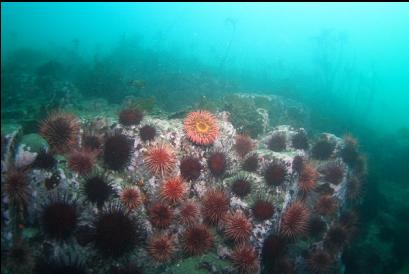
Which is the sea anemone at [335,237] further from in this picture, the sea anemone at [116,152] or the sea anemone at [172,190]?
the sea anemone at [116,152]

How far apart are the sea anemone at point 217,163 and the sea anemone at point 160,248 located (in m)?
2.91

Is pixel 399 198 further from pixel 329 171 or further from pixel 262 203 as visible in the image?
pixel 262 203

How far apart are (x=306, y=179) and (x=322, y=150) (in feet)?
7.96

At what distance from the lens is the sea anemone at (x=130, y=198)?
866cm

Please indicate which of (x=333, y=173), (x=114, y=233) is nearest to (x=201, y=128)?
(x=114, y=233)

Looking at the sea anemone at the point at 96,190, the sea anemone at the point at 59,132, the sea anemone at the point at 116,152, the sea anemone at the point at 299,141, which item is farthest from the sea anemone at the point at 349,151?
the sea anemone at the point at 59,132

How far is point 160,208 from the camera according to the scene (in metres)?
8.93

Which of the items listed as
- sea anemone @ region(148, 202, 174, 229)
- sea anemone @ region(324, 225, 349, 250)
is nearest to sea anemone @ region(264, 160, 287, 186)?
sea anemone @ region(324, 225, 349, 250)

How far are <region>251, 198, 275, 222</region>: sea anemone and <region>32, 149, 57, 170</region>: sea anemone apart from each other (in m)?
6.32

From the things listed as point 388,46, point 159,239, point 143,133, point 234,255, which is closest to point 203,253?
point 234,255

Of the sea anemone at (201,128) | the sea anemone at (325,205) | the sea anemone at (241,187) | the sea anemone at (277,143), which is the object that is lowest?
the sea anemone at (325,205)

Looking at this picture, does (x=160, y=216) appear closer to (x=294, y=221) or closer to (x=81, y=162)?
(x=81, y=162)

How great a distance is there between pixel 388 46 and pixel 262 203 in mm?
234304

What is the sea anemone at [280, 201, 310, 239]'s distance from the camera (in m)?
9.99
